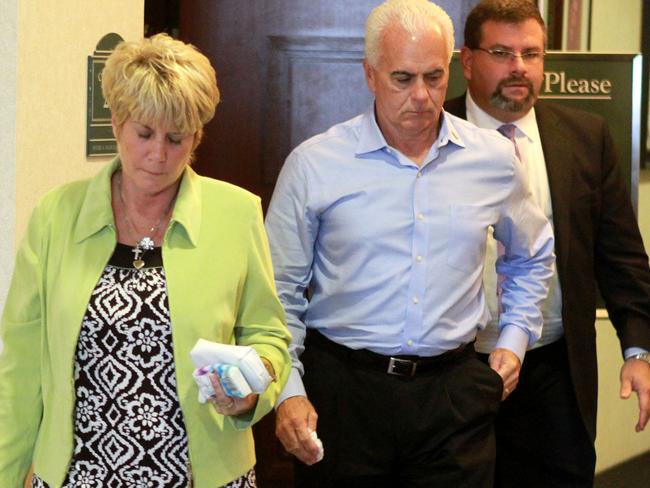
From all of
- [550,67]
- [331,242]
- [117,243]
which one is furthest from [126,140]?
[550,67]

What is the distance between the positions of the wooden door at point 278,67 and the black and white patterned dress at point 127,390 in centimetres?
246

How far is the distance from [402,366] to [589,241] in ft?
2.76

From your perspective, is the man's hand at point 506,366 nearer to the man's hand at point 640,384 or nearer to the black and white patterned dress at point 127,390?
the man's hand at point 640,384

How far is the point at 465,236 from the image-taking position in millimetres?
3062

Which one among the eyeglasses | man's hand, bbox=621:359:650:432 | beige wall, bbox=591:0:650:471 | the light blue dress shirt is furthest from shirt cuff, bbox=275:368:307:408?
beige wall, bbox=591:0:650:471

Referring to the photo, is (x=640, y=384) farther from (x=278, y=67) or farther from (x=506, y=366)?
(x=278, y=67)

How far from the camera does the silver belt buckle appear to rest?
3.00 m

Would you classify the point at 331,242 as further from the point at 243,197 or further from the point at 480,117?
the point at 480,117

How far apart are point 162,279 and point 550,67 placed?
2.34 meters

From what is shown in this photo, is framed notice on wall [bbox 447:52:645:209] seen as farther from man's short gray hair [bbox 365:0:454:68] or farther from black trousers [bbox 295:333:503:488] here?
black trousers [bbox 295:333:503:488]

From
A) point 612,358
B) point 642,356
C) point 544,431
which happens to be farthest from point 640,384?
point 612,358

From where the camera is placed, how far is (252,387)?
236 cm

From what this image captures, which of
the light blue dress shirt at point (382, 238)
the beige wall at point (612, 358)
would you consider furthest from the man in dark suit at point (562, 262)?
the beige wall at point (612, 358)

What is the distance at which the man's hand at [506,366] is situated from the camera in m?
Answer: 3.18
